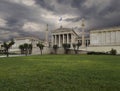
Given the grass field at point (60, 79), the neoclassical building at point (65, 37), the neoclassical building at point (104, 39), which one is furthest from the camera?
the neoclassical building at point (65, 37)

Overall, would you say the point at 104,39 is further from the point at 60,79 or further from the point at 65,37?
the point at 60,79

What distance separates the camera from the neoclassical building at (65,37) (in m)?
139

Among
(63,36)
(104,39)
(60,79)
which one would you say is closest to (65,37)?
(63,36)

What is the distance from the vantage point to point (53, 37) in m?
146

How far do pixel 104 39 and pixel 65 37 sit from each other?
33.1 meters

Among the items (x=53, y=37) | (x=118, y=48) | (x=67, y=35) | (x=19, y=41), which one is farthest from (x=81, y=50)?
(x=19, y=41)

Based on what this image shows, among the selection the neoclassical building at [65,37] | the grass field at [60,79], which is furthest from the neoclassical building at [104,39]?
the grass field at [60,79]

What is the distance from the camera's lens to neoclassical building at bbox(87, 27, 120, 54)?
113 meters

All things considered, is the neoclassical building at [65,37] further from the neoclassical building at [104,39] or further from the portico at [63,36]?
the neoclassical building at [104,39]

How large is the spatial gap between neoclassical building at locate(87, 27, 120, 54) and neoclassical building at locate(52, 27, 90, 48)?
11.4 metres

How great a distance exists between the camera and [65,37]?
14425 centimetres

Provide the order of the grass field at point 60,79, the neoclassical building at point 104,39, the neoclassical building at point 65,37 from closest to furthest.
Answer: the grass field at point 60,79, the neoclassical building at point 104,39, the neoclassical building at point 65,37

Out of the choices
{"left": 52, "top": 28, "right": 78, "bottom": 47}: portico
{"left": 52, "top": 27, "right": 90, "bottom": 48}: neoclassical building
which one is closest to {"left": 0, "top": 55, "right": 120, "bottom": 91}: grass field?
{"left": 52, "top": 27, "right": 90, "bottom": 48}: neoclassical building

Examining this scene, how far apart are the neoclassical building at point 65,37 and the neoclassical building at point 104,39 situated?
11.4 meters
